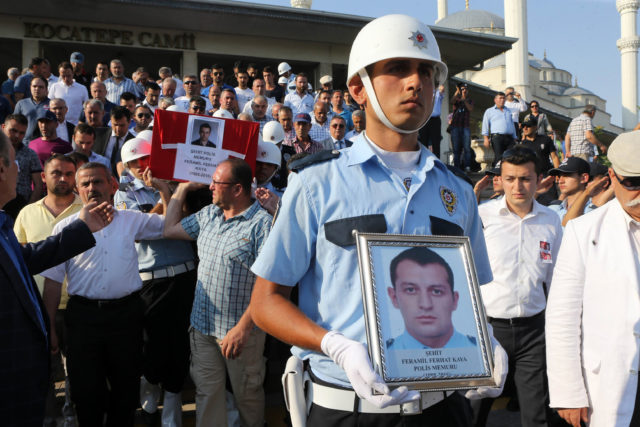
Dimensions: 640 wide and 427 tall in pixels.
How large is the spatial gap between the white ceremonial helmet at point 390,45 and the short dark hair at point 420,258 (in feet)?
1.45

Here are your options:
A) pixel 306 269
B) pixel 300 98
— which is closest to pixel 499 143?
pixel 300 98

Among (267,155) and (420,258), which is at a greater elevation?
(267,155)

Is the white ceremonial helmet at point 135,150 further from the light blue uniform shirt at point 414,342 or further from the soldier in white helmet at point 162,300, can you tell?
the light blue uniform shirt at point 414,342

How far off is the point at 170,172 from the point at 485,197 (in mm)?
9302

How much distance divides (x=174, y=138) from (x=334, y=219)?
361cm

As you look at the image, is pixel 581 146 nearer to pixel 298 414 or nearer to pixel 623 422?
pixel 623 422

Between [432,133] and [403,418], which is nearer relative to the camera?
[403,418]

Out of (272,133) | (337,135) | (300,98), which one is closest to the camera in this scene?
(272,133)

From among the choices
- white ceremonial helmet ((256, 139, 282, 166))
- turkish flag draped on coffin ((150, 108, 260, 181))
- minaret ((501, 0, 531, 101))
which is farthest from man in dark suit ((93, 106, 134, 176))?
minaret ((501, 0, 531, 101))

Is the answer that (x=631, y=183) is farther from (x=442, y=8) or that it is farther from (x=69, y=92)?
(x=442, y=8)

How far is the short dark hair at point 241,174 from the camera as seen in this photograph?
4730mm

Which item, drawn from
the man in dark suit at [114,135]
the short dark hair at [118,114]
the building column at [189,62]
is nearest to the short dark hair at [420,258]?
the man in dark suit at [114,135]

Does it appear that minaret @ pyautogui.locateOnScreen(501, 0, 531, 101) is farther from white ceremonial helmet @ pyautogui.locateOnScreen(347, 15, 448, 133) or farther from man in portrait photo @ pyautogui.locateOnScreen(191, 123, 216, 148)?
white ceremonial helmet @ pyautogui.locateOnScreen(347, 15, 448, 133)

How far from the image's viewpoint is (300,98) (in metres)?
12.5
